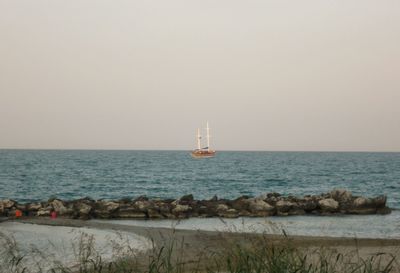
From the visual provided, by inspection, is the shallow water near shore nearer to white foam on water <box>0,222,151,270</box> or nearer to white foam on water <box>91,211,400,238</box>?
white foam on water <box>91,211,400,238</box>

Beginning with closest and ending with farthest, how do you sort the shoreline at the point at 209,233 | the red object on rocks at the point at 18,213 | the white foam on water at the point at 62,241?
the white foam on water at the point at 62,241
the shoreline at the point at 209,233
the red object on rocks at the point at 18,213

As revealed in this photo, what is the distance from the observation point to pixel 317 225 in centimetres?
2266

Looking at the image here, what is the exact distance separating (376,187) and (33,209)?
115ft

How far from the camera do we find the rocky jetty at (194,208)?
25516mm

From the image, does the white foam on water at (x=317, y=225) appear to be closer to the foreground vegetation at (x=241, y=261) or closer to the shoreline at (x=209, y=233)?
the shoreline at (x=209, y=233)

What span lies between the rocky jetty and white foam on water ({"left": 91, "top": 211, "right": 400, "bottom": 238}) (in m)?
1.25

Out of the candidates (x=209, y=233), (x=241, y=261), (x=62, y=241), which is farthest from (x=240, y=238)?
(x=241, y=261)

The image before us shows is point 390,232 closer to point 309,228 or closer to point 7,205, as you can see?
point 309,228

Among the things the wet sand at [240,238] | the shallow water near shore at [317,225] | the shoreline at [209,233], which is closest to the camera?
the wet sand at [240,238]

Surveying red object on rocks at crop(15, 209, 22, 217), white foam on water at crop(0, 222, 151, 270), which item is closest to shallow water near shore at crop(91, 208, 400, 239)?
white foam on water at crop(0, 222, 151, 270)

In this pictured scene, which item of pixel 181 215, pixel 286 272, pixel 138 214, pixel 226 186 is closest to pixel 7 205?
pixel 138 214

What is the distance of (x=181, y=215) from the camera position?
84.0 feet

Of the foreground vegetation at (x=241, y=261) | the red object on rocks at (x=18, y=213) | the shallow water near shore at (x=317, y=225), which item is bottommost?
the shallow water near shore at (x=317, y=225)

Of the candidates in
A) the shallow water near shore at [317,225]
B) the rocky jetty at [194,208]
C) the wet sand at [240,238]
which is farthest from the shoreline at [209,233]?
the rocky jetty at [194,208]
